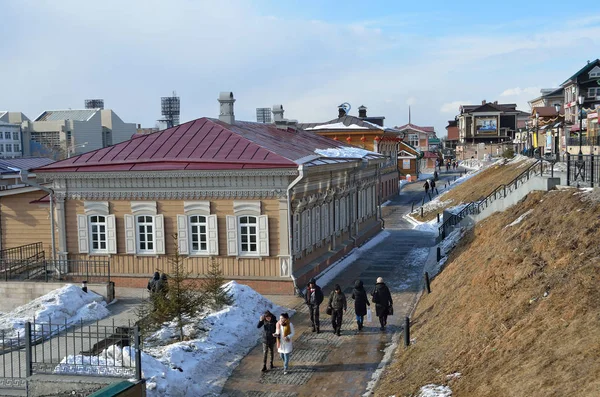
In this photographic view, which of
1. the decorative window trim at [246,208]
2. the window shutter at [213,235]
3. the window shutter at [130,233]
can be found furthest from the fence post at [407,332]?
the window shutter at [130,233]

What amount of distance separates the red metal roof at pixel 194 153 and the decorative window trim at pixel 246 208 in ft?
4.15

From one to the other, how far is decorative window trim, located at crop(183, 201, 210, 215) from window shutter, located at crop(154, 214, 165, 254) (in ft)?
3.20

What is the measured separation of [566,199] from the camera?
18812 mm

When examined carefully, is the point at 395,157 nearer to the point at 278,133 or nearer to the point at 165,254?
the point at 278,133

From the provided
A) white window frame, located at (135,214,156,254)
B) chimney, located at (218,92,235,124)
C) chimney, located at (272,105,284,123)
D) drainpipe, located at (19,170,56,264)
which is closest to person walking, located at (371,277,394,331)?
white window frame, located at (135,214,156,254)

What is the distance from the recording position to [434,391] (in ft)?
36.2

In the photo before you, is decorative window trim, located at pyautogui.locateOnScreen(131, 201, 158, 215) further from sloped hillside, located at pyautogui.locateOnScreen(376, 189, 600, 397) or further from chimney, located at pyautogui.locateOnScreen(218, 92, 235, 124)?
sloped hillside, located at pyautogui.locateOnScreen(376, 189, 600, 397)

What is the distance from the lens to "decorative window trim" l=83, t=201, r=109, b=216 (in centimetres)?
2416

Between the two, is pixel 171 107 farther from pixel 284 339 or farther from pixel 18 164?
pixel 284 339

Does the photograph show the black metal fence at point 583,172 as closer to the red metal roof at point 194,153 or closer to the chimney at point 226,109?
the red metal roof at point 194,153

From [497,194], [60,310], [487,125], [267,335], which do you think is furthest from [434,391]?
[487,125]

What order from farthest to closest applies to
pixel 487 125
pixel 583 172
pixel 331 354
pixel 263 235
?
pixel 487 125 → pixel 263 235 → pixel 583 172 → pixel 331 354

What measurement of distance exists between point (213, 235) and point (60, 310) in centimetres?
561

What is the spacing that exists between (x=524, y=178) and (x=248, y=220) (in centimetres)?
1081
